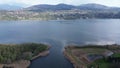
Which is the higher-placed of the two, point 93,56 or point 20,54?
point 20,54

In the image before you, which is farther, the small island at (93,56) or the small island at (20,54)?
the small island at (20,54)

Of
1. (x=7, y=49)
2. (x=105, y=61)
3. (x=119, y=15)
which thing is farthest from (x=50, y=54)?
(x=119, y=15)

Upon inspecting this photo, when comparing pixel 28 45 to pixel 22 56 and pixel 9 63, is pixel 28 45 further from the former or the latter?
pixel 9 63

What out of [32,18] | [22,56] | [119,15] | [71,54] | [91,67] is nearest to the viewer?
[91,67]

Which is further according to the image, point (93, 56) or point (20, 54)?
point (93, 56)
